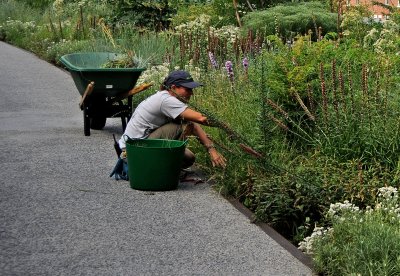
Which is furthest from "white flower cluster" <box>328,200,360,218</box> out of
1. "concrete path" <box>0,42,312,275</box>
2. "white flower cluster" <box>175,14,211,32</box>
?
"white flower cluster" <box>175,14,211,32</box>

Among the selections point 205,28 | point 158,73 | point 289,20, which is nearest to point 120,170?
point 158,73

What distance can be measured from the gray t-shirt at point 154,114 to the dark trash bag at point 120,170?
263 millimetres

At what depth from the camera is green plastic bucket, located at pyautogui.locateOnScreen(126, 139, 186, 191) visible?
9.27 metres

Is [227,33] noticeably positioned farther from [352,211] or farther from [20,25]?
[20,25]

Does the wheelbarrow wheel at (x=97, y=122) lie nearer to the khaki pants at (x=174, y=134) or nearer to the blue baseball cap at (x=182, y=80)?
the khaki pants at (x=174, y=134)

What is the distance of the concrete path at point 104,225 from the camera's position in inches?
277

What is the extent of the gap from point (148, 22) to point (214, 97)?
32.5 ft

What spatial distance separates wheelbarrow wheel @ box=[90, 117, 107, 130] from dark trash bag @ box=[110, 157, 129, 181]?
10.1ft

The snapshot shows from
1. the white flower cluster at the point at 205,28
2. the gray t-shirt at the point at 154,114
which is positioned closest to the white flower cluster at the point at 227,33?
the white flower cluster at the point at 205,28

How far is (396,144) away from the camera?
28.2 feet

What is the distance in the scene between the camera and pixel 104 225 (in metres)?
8.09

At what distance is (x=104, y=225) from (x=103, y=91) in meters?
4.34

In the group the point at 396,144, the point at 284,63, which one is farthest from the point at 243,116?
the point at 396,144

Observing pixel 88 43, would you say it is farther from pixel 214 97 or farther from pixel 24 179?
pixel 24 179
